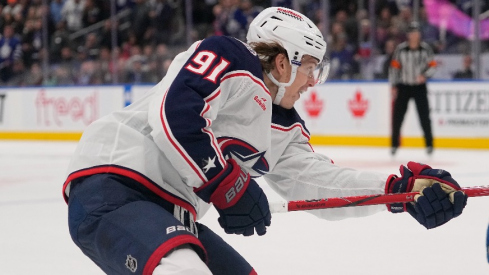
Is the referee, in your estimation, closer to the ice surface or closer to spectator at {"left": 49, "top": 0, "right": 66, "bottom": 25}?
the ice surface

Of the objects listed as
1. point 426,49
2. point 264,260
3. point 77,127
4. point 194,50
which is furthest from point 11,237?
Result: point 77,127

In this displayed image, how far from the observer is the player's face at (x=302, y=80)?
2.18m

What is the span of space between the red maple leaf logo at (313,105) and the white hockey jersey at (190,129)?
23.1ft

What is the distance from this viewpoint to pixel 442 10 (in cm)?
898

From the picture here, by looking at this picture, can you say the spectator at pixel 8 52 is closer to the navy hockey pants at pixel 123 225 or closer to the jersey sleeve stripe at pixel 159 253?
the navy hockey pants at pixel 123 225

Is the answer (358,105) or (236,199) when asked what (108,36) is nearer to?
(358,105)

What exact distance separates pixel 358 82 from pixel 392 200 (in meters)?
6.99

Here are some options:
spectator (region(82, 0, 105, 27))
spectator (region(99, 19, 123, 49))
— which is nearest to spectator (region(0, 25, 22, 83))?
spectator (region(82, 0, 105, 27))

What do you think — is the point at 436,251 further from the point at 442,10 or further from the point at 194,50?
the point at 442,10

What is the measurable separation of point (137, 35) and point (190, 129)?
948 centimetres

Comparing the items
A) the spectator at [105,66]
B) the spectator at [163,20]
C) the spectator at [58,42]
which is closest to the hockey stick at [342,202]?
the spectator at [163,20]

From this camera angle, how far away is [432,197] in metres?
2.07

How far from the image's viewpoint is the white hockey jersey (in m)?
1.85

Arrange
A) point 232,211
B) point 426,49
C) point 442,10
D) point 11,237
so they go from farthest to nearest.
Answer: point 442,10 → point 426,49 → point 11,237 → point 232,211
